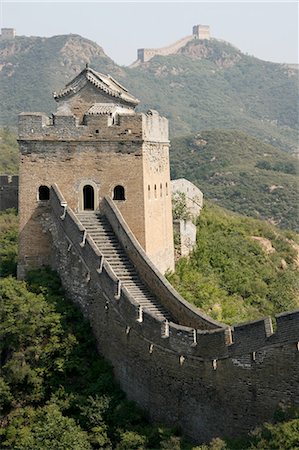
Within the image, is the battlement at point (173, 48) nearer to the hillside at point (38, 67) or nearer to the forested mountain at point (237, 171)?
the hillside at point (38, 67)

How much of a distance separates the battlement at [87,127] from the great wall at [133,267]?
0.08 feet

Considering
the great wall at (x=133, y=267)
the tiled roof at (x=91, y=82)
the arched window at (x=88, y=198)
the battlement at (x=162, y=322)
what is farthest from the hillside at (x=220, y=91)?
the battlement at (x=162, y=322)

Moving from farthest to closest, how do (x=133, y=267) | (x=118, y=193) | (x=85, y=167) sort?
(x=118, y=193), (x=85, y=167), (x=133, y=267)

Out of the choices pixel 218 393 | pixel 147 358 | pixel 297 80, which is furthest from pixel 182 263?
pixel 297 80

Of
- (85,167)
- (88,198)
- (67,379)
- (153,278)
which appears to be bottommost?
(67,379)

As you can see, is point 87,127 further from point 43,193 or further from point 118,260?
point 118,260

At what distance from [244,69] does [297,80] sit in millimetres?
11523

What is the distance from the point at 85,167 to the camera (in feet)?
67.3

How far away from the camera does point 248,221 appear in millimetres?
32281

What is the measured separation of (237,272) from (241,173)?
110 ft

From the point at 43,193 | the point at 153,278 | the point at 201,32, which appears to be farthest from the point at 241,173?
the point at 201,32

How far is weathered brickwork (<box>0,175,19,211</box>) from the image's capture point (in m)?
27.5

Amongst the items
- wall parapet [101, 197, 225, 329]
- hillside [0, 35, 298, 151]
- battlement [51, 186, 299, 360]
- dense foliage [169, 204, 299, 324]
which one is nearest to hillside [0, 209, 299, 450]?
dense foliage [169, 204, 299, 324]

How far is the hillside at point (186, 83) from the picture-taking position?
286ft
